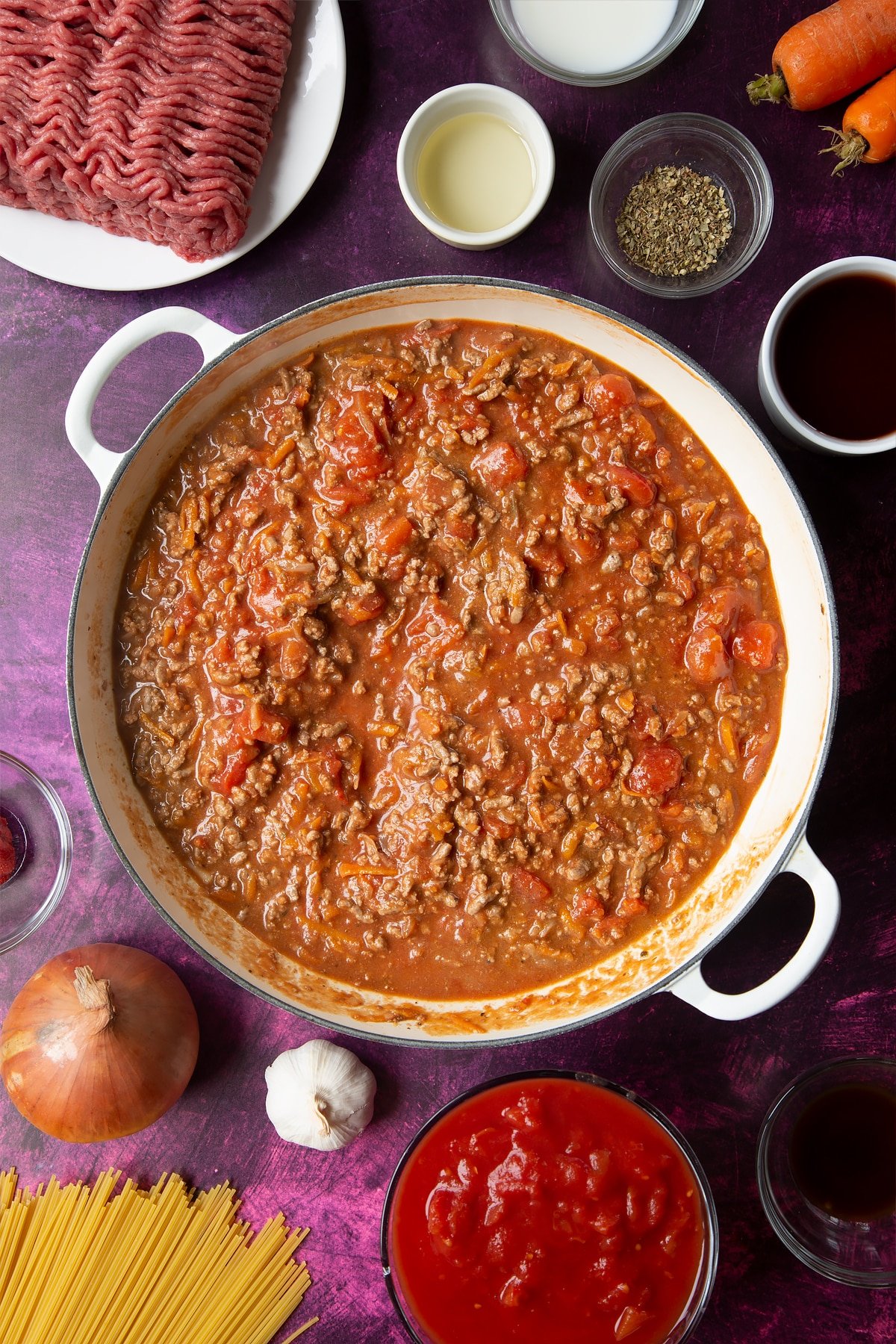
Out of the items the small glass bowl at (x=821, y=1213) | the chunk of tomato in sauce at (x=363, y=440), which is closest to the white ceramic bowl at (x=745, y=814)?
the chunk of tomato in sauce at (x=363, y=440)

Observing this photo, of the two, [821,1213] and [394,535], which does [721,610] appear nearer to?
[394,535]

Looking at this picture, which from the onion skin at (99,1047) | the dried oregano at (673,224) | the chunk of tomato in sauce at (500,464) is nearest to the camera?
the chunk of tomato in sauce at (500,464)

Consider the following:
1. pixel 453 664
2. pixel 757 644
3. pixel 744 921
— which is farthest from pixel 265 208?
pixel 744 921

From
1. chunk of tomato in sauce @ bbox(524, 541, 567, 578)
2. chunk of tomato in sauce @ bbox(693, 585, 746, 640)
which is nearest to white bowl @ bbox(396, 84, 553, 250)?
chunk of tomato in sauce @ bbox(524, 541, 567, 578)

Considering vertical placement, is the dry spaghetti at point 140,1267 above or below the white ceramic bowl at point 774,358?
below

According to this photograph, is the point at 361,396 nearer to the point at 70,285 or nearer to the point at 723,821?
the point at 70,285

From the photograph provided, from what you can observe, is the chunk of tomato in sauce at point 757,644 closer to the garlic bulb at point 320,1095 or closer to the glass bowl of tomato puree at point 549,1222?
the glass bowl of tomato puree at point 549,1222

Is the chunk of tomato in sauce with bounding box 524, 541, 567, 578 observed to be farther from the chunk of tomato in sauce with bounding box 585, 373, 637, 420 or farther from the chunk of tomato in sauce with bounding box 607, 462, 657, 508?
the chunk of tomato in sauce with bounding box 585, 373, 637, 420
